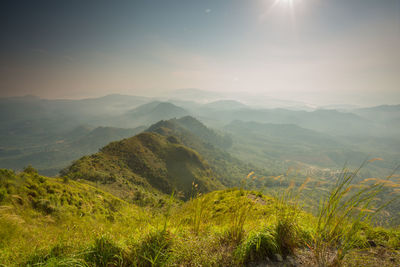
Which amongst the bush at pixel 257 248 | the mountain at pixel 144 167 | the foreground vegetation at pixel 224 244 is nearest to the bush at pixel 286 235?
the foreground vegetation at pixel 224 244

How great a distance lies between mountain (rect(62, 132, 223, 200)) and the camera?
126ft

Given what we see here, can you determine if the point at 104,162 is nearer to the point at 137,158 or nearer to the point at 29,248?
the point at 137,158

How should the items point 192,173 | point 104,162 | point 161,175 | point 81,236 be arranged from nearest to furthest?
point 81,236, point 104,162, point 161,175, point 192,173

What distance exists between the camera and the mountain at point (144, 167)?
38.4 m

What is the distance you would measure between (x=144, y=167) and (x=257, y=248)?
63.2 m

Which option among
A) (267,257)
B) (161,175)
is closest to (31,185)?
(267,257)

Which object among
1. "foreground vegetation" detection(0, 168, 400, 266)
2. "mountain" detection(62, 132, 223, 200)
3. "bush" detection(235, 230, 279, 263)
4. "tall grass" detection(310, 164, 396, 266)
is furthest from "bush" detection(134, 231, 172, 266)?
"mountain" detection(62, 132, 223, 200)

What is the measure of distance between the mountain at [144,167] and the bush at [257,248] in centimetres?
3376

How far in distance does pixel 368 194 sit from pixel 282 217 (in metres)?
1.53

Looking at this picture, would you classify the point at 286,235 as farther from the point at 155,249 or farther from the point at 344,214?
the point at 155,249

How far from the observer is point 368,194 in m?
2.79

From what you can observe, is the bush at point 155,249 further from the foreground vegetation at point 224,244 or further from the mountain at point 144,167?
the mountain at point 144,167

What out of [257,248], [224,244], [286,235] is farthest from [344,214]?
[224,244]

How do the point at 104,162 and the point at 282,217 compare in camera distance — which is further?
the point at 104,162
